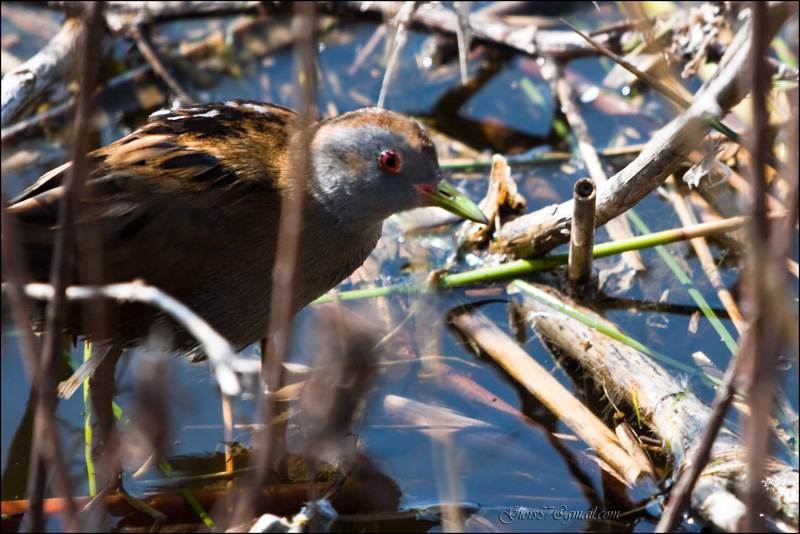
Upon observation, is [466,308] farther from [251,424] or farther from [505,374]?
[251,424]

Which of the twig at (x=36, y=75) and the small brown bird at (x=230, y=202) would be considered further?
the twig at (x=36, y=75)

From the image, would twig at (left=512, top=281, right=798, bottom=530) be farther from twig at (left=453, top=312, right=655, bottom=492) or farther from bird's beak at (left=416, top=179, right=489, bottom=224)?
bird's beak at (left=416, top=179, right=489, bottom=224)

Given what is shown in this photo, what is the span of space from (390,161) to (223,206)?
2.11 ft

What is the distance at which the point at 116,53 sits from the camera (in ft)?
16.3

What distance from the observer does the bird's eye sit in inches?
116

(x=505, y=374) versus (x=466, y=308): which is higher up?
(x=466, y=308)

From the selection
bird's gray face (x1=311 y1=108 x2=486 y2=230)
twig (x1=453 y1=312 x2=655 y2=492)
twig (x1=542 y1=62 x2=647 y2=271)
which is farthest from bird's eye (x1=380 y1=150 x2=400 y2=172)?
twig (x1=542 y1=62 x2=647 y2=271)

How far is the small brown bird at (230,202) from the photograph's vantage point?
2.72 meters

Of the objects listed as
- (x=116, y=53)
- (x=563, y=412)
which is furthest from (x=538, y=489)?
(x=116, y=53)

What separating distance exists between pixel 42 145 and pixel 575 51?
3.15 m

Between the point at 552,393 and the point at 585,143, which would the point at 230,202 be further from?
the point at 585,143

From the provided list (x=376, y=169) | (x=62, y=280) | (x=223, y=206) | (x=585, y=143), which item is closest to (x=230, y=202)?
(x=223, y=206)

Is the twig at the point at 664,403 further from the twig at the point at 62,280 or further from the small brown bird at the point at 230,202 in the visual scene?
the twig at the point at 62,280

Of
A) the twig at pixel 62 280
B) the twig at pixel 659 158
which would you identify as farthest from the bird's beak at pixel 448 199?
the twig at pixel 62 280
